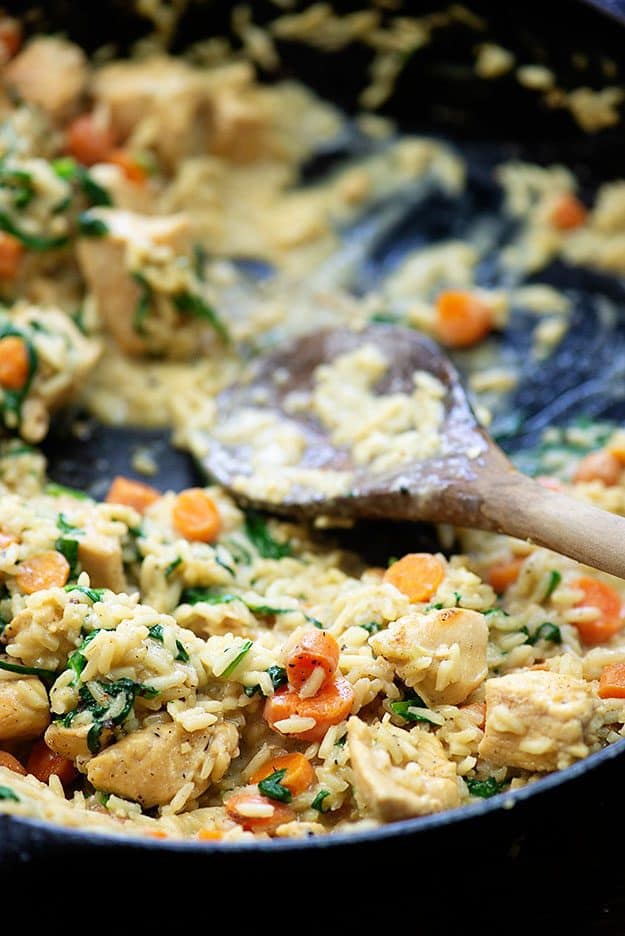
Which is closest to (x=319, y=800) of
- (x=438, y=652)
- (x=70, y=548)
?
(x=438, y=652)

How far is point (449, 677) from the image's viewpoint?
2.96 m

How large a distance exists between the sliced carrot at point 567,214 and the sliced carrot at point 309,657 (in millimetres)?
2802

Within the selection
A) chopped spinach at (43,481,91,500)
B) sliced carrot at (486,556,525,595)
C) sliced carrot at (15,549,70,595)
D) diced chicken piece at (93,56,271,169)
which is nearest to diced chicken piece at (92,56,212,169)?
diced chicken piece at (93,56,271,169)

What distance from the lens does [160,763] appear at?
9.30 feet

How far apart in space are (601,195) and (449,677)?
2.92 m

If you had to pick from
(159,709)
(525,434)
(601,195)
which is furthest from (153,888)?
(601,195)

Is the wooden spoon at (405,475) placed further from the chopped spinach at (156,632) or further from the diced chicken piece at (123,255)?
the chopped spinach at (156,632)

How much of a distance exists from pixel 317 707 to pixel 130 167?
3.10 m

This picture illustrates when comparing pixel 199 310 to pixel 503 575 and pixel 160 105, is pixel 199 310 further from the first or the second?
pixel 503 575

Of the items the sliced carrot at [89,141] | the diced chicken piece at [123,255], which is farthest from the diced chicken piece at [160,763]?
the sliced carrot at [89,141]

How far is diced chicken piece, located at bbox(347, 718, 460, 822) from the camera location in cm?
257

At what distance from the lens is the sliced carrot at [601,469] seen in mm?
3986

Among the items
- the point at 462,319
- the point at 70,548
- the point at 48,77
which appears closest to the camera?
the point at 70,548

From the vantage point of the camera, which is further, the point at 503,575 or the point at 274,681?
the point at 503,575
